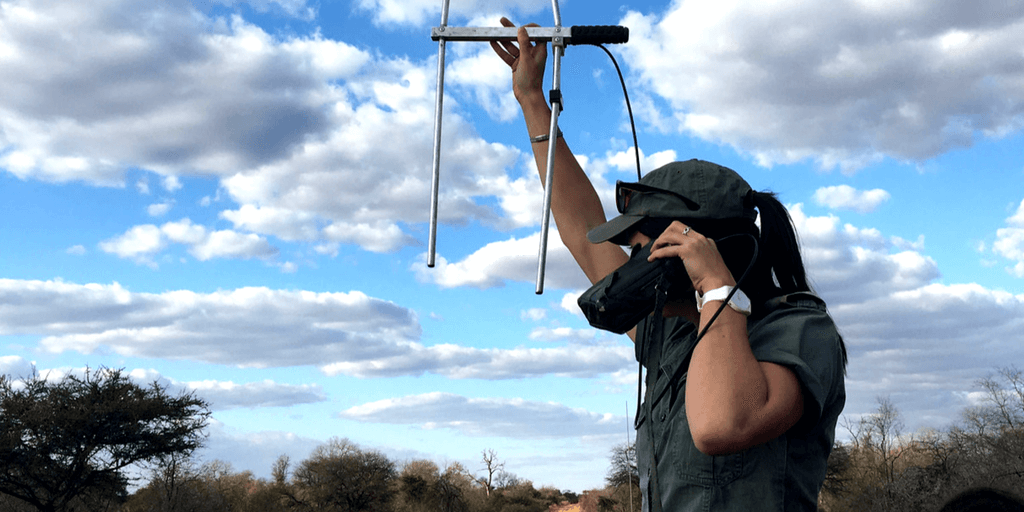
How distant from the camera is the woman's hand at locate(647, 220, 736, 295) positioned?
6.35 feet

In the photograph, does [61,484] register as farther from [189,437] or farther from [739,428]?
[739,428]

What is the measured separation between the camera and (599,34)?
2.99 m

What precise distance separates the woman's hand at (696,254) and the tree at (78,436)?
29.9 m

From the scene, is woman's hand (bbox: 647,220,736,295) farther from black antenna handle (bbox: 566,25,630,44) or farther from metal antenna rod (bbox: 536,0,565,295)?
black antenna handle (bbox: 566,25,630,44)

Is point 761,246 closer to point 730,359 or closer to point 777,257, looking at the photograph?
point 777,257

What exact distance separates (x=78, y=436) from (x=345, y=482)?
728 inches

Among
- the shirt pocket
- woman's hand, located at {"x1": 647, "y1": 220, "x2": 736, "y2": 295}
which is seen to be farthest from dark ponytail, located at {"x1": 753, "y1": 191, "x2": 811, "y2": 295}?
the shirt pocket

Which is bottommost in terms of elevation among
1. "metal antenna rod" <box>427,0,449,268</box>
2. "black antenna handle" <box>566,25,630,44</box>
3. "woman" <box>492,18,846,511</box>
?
"woman" <box>492,18,846,511</box>

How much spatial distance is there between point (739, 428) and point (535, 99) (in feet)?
5.99

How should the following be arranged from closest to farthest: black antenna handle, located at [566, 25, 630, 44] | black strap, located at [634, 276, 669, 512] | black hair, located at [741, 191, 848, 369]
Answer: black strap, located at [634, 276, 669, 512], black hair, located at [741, 191, 848, 369], black antenna handle, located at [566, 25, 630, 44]

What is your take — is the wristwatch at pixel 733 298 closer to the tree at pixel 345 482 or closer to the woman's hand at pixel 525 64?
the woman's hand at pixel 525 64

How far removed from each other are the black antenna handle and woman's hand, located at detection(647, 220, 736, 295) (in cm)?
121

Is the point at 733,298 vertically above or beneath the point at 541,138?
beneath

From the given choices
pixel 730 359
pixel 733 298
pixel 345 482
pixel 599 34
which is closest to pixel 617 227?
pixel 733 298
